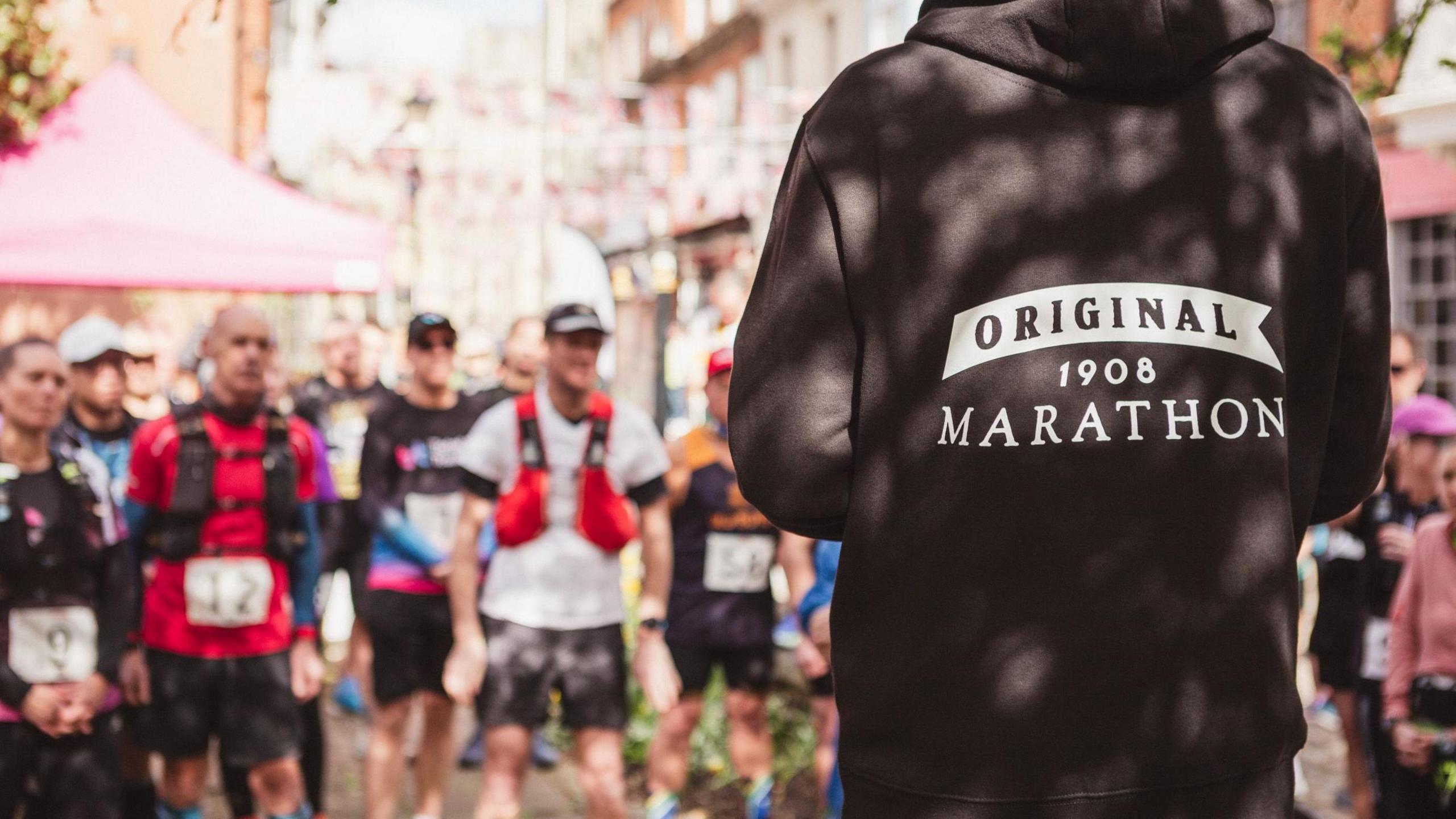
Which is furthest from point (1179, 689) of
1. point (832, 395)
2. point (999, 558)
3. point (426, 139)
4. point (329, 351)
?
point (426, 139)

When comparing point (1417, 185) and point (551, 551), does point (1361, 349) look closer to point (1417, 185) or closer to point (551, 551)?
point (551, 551)

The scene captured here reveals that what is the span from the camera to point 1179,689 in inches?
70.7

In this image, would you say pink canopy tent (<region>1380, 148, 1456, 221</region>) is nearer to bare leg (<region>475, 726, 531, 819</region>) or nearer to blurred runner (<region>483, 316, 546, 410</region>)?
blurred runner (<region>483, 316, 546, 410</region>)

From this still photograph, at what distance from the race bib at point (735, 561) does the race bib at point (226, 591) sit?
205 centimetres

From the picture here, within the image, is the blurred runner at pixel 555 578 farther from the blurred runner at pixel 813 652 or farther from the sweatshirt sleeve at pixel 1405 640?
the sweatshirt sleeve at pixel 1405 640

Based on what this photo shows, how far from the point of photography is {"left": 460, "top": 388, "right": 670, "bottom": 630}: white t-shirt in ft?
20.4

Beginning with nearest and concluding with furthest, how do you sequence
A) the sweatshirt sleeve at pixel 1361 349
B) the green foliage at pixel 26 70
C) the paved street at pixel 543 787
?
the sweatshirt sleeve at pixel 1361 349, the paved street at pixel 543 787, the green foliage at pixel 26 70

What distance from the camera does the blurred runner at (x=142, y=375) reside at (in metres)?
8.68

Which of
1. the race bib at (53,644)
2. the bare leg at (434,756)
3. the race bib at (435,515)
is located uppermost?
the race bib at (435,515)

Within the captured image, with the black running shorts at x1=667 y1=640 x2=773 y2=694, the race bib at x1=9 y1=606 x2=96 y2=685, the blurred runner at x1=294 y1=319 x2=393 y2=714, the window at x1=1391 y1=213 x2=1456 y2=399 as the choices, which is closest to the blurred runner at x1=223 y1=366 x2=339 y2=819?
the race bib at x1=9 y1=606 x2=96 y2=685

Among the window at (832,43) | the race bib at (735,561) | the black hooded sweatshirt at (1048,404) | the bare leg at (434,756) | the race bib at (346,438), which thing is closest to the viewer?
the black hooded sweatshirt at (1048,404)

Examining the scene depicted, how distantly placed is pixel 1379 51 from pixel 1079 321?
3.31 meters

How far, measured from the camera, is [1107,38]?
180 cm

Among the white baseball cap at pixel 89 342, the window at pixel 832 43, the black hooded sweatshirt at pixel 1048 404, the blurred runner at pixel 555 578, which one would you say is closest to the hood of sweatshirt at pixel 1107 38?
the black hooded sweatshirt at pixel 1048 404
